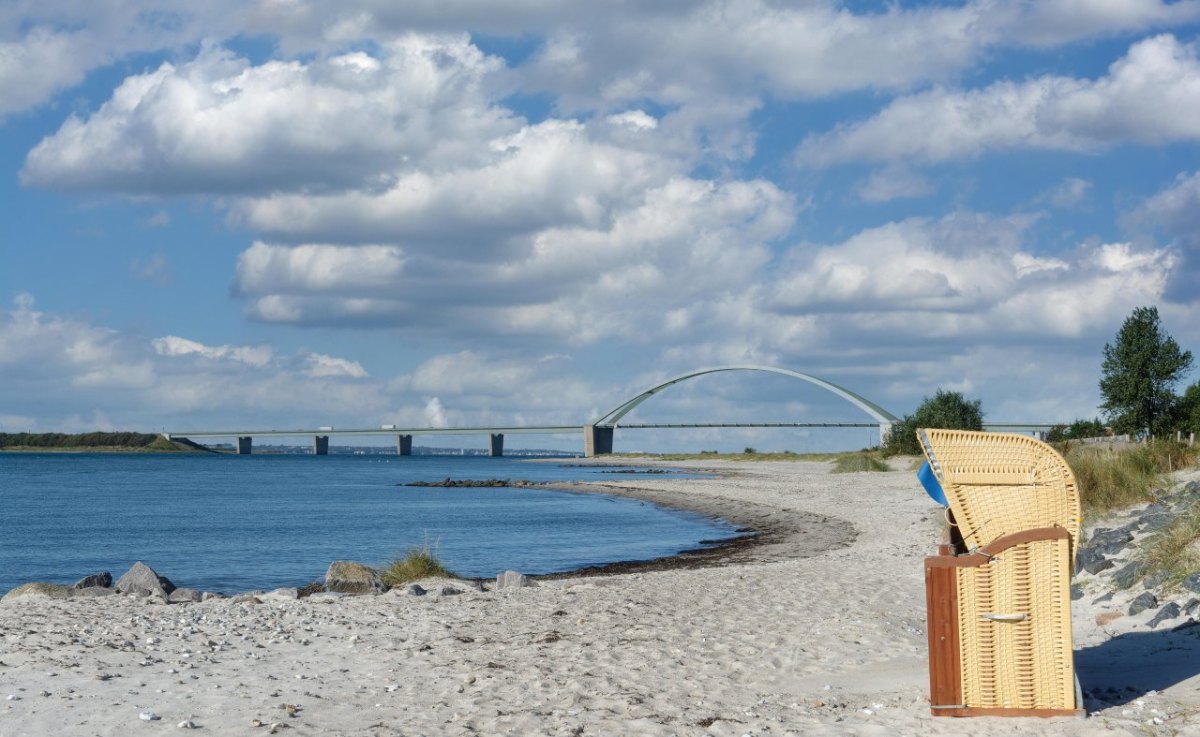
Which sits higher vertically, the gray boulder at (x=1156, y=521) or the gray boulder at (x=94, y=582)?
the gray boulder at (x=1156, y=521)

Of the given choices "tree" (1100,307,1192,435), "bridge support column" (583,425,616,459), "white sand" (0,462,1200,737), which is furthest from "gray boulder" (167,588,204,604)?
"bridge support column" (583,425,616,459)

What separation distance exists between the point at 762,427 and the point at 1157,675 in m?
154

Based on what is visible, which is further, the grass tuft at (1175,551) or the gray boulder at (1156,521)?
the gray boulder at (1156,521)

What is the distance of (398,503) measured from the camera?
199ft

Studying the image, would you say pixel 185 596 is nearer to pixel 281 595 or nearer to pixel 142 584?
pixel 142 584

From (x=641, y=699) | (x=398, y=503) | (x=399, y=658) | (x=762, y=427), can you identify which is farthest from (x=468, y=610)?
(x=762, y=427)

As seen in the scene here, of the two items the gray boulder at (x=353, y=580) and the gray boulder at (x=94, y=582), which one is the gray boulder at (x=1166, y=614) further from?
the gray boulder at (x=94, y=582)

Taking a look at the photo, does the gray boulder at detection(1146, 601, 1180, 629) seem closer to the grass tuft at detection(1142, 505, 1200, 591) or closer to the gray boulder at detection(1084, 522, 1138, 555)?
the grass tuft at detection(1142, 505, 1200, 591)

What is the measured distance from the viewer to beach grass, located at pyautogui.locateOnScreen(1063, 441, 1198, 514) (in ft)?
60.5

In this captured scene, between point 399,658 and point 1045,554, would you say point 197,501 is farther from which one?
point 1045,554

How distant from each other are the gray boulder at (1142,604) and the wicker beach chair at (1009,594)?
13.0 ft

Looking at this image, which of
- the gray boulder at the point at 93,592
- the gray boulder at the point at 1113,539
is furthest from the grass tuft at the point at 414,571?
the gray boulder at the point at 1113,539

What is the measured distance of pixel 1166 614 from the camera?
10.4 m

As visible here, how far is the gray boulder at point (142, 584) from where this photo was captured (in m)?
17.3
